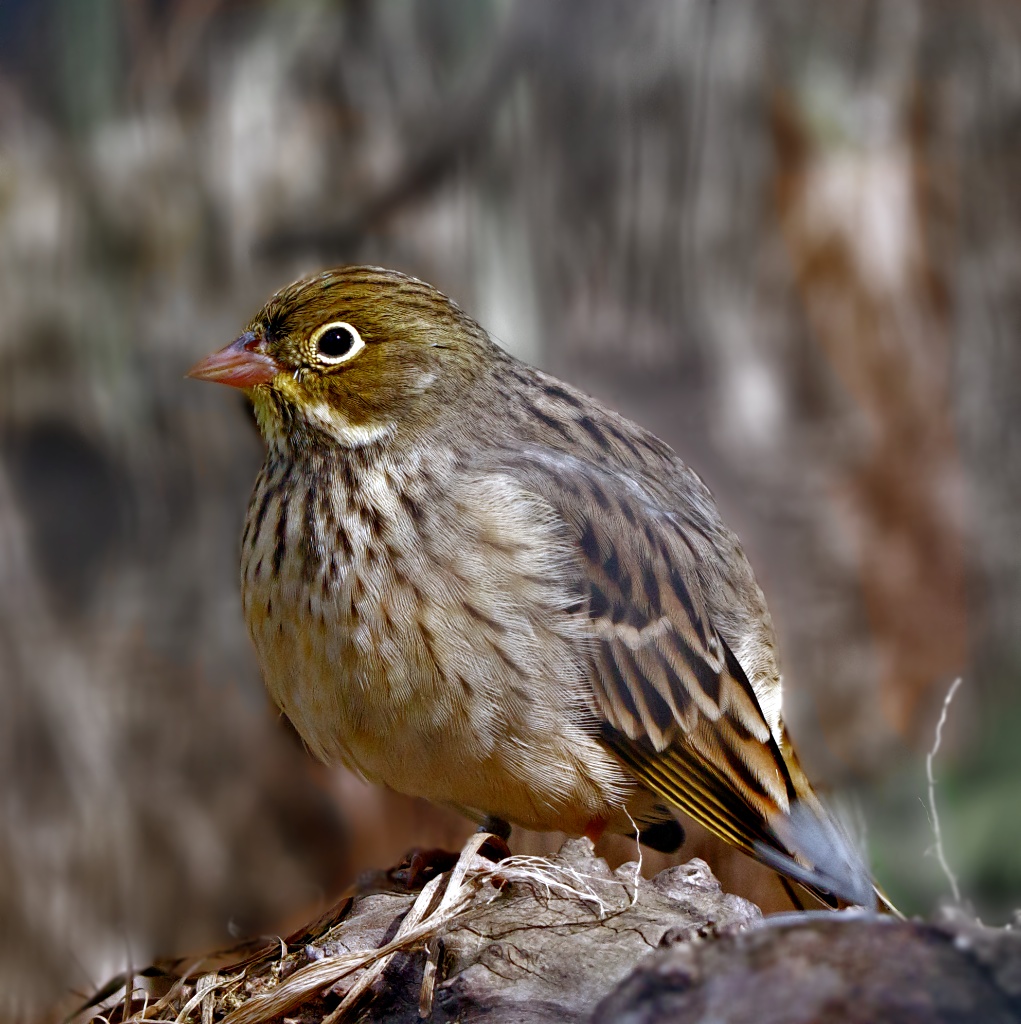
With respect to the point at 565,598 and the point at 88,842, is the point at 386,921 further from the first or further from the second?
the point at 88,842

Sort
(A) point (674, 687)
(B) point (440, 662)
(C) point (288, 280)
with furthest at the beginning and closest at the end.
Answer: (C) point (288, 280)
(A) point (674, 687)
(B) point (440, 662)

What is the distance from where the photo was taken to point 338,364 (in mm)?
2826

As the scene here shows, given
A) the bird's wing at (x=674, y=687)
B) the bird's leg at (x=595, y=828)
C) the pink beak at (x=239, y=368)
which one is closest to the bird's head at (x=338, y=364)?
the pink beak at (x=239, y=368)

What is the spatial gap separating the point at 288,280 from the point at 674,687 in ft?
11.4

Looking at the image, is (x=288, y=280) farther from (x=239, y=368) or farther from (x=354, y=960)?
(x=354, y=960)

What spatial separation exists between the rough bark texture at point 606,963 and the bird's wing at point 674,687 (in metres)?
0.38

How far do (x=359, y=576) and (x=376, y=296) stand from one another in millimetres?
664

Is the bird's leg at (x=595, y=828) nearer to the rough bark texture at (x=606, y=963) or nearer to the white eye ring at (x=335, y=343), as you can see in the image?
the rough bark texture at (x=606, y=963)

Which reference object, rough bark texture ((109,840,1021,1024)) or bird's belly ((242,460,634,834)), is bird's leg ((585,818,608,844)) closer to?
bird's belly ((242,460,634,834))

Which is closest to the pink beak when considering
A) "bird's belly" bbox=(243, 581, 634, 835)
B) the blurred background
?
"bird's belly" bbox=(243, 581, 634, 835)

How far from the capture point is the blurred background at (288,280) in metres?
5.75

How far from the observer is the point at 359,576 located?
2574 mm

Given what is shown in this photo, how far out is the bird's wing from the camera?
2.71m

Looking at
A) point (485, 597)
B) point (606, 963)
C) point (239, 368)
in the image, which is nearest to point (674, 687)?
point (485, 597)
